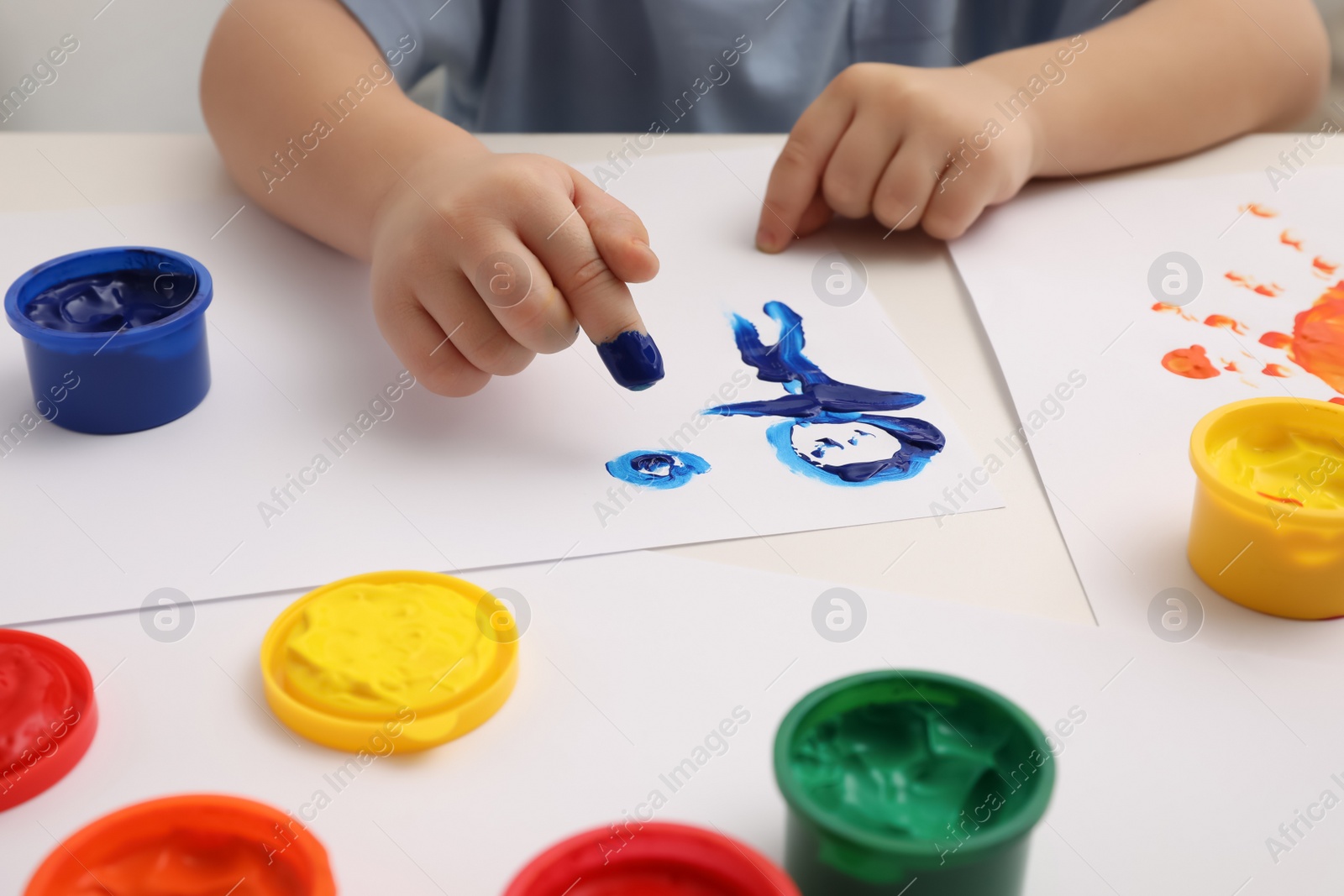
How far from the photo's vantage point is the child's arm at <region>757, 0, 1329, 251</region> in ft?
2.85

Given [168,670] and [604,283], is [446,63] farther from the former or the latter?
[168,670]

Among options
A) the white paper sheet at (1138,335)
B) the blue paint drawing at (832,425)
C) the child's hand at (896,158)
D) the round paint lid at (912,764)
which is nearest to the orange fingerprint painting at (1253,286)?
the white paper sheet at (1138,335)

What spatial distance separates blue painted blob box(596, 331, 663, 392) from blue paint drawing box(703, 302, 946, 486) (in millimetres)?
51

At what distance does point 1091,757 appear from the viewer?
467mm

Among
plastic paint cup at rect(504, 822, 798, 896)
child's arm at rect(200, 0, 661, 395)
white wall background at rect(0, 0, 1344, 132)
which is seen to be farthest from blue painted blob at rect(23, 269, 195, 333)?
white wall background at rect(0, 0, 1344, 132)

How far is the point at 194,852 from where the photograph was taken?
41cm

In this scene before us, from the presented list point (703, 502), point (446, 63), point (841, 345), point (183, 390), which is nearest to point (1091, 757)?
point (703, 502)

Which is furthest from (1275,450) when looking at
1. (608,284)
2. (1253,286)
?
(608,284)

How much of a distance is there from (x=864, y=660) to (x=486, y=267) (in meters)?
0.32

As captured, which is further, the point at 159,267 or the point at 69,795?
the point at 159,267

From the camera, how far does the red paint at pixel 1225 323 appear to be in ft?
2.50

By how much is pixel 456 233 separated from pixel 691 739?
0.35 m

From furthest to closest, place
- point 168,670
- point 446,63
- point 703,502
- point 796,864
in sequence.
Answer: point 446,63 → point 703,502 → point 168,670 → point 796,864

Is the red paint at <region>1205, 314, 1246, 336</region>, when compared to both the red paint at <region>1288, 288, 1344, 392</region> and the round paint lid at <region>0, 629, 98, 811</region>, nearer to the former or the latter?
the red paint at <region>1288, 288, 1344, 392</region>
